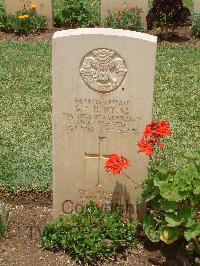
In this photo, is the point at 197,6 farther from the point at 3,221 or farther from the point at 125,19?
the point at 3,221

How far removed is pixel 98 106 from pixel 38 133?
2.33 metres

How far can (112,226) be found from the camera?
4.32 meters

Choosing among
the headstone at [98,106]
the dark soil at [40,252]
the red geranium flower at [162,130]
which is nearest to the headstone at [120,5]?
the dark soil at [40,252]

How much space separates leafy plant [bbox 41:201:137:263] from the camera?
4.27m

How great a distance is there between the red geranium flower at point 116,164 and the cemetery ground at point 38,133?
2.41ft

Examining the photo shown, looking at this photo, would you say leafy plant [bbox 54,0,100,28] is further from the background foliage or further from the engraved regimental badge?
the engraved regimental badge

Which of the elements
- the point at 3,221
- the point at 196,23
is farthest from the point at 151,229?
the point at 196,23

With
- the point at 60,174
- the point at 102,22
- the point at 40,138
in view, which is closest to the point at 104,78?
the point at 60,174

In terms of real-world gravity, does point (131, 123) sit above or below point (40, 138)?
above

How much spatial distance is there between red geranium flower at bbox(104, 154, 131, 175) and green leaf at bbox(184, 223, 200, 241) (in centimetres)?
62

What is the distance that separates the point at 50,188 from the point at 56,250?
35.9 inches

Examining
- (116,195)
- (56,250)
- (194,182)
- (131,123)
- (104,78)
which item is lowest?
(56,250)

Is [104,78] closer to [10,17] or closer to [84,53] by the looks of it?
[84,53]

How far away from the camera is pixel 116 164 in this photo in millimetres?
4148
